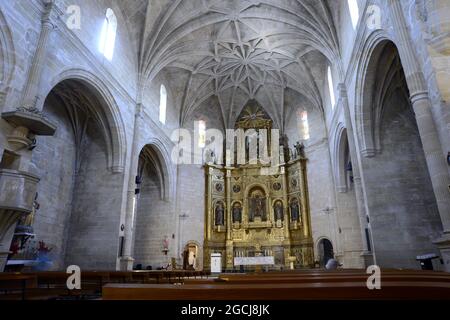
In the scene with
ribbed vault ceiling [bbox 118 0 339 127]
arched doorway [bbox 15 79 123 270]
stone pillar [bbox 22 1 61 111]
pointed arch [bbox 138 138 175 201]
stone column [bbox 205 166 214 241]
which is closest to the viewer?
stone pillar [bbox 22 1 61 111]

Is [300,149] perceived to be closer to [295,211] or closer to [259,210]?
[295,211]

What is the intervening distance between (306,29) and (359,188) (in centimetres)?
864

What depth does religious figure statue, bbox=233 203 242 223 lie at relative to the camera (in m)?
22.6

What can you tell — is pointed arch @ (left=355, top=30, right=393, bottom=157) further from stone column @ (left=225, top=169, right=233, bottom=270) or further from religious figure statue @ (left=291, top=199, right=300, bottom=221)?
stone column @ (left=225, top=169, right=233, bottom=270)

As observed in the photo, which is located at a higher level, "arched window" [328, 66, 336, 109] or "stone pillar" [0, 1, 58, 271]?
"arched window" [328, 66, 336, 109]

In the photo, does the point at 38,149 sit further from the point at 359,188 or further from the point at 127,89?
the point at 359,188

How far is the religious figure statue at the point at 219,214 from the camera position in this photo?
73.0 ft

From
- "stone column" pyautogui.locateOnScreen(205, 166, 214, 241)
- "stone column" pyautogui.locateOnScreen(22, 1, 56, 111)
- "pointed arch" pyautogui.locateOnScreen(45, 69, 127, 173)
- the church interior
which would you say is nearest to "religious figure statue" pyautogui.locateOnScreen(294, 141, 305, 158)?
the church interior

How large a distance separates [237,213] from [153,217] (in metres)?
6.38

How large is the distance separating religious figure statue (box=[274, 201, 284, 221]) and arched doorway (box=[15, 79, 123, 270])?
41.1 feet

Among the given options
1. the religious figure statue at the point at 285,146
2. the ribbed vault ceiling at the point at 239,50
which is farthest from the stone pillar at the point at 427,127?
the religious figure statue at the point at 285,146

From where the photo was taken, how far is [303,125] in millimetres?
22750

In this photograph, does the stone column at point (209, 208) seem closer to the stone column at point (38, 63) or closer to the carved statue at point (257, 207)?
the carved statue at point (257, 207)

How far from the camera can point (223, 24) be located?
1772 cm
